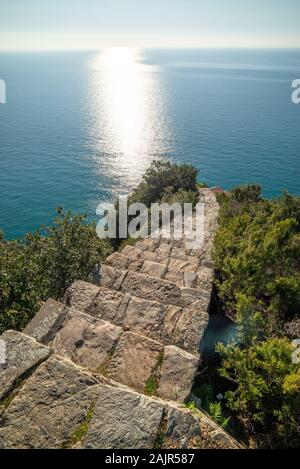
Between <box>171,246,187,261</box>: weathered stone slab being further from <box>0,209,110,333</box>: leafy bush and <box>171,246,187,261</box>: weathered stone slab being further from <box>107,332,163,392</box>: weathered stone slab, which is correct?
<box>107,332,163,392</box>: weathered stone slab

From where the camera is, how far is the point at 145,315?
27.7ft

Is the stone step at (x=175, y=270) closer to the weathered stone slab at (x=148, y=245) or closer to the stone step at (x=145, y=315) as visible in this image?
the stone step at (x=145, y=315)

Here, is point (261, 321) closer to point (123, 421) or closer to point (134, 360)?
point (134, 360)

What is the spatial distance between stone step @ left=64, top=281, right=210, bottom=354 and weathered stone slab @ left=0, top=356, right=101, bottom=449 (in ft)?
7.57

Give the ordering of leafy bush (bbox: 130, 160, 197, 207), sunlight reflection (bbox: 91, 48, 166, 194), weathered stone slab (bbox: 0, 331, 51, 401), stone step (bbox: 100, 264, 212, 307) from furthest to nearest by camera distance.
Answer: sunlight reflection (bbox: 91, 48, 166, 194)
leafy bush (bbox: 130, 160, 197, 207)
stone step (bbox: 100, 264, 212, 307)
weathered stone slab (bbox: 0, 331, 51, 401)

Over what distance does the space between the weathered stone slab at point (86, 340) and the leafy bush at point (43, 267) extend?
318cm

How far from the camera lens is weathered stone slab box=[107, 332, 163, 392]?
6.49 meters

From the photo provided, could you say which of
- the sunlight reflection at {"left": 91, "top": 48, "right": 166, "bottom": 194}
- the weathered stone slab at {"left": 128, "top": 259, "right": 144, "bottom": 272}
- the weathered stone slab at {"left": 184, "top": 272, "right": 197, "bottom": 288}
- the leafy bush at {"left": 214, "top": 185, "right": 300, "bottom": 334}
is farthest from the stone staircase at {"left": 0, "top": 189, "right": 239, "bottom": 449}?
the sunlight reflection at {"left": 91, "top": 48, "right": 166, "bottom": 194}

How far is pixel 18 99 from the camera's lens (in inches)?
5674

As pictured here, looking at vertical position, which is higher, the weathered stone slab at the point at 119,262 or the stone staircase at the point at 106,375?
the weathered stone slab at the point at 119,262

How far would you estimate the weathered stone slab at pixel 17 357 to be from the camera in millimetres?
5910

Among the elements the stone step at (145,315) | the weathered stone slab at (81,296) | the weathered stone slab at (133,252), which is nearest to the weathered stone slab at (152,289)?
the stone step at (145,315)

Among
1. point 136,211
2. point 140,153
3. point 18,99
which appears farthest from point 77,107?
point 136,211

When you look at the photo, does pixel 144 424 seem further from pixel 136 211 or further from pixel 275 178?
pixel 275 178
